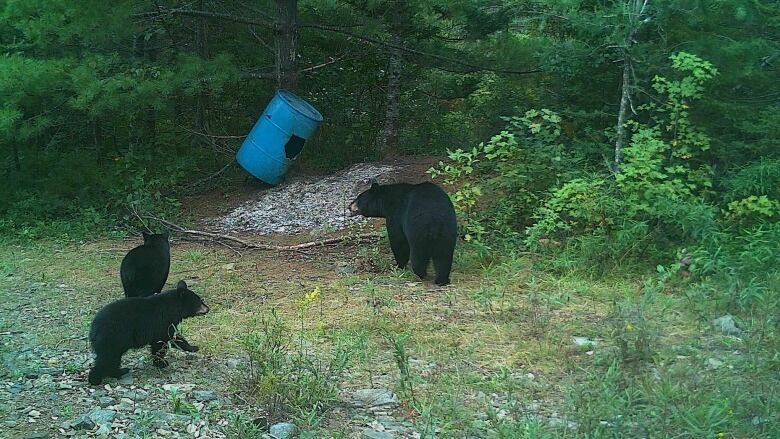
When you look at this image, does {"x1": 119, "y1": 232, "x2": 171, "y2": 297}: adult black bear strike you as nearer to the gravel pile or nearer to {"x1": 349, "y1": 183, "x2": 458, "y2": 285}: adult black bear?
{"x1": 349, "y1": 183, "x2": 458, "y2": 285}: adult black bear

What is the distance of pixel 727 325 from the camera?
544cm

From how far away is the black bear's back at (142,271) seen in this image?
650 cm

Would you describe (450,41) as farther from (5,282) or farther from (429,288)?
(5,282)

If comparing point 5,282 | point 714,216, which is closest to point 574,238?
point 714,216

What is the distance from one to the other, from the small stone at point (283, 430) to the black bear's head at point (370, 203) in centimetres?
432

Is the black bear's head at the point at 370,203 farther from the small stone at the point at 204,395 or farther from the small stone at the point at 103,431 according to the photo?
the small stone at the point at 103,431

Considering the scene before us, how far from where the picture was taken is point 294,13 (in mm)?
11195

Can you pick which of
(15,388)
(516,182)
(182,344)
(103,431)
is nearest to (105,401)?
(103,431)

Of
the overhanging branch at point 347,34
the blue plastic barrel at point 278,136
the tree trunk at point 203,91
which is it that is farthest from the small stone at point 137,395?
the tree trunk at point 203,91

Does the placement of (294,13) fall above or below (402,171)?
above

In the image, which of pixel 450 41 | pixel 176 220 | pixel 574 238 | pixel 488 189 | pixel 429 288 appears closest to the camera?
pixel 429 288

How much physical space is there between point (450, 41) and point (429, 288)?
21.3 feet

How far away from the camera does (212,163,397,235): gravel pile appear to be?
10.3 m

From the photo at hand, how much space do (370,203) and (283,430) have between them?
14.7 feet
